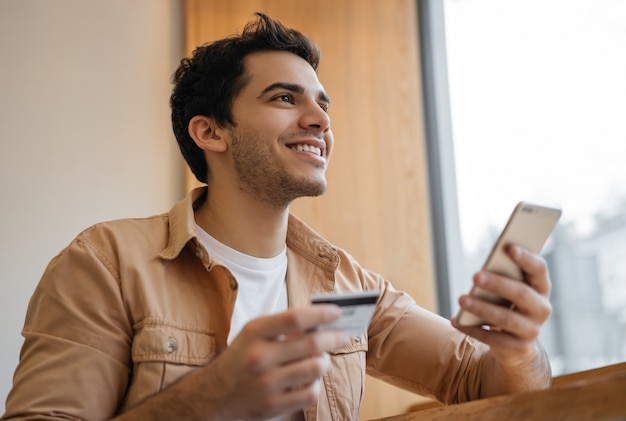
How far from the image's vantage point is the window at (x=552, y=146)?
2.10 meters

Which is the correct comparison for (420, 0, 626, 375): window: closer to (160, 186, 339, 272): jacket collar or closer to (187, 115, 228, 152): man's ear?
(160, 186, 339, 272): jacket collar

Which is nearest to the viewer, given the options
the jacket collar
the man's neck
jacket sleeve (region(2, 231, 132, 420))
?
jacket sleeve (region(2, 231, 132, 420))

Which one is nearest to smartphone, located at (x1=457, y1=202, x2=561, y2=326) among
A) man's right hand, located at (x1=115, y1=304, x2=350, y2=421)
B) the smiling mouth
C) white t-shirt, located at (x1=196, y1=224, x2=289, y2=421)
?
man's right hand, located at (x1=115, y1=304, x2=350, y2=421)

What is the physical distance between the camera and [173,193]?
7.70 feet

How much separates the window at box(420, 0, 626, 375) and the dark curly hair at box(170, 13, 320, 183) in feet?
3.18

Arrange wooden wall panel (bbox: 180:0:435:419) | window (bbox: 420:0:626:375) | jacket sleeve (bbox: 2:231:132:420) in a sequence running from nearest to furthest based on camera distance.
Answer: jacket sleeve (bbox: 2:231:132:420), window (bbox: 420:0:626:375), wooden wall panel (bbox: 180:0:435:419)

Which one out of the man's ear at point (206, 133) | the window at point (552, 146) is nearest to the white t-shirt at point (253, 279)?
the man's ear at point (206, 133)

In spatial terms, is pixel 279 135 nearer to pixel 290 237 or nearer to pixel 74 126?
pixel 290 237

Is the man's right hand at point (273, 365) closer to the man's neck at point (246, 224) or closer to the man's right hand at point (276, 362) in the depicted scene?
the man's right hand at point (276, 362)

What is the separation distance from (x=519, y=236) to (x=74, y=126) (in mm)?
1588

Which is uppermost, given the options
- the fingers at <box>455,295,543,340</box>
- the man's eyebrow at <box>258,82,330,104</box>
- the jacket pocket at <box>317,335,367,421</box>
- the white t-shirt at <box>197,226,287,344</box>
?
the man's eyebrow at <box>258,82,330,104</box>

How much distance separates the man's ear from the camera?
5.57ft

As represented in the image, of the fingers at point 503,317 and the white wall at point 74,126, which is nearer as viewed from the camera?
the fingers at point 503,317

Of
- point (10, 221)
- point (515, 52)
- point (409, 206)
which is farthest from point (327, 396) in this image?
point (515, 52)
